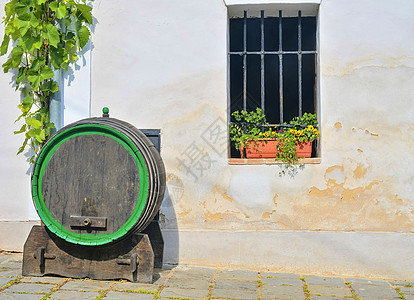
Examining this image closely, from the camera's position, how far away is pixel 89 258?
174 inches

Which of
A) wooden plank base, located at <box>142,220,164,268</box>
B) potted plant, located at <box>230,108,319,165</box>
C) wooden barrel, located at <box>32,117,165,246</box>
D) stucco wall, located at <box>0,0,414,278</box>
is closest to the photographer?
wooden barrel, located at <box>32,117,165,246</box>

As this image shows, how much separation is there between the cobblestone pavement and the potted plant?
4.04ft

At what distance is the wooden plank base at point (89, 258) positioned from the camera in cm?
430

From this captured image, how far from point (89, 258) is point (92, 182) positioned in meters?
0.70

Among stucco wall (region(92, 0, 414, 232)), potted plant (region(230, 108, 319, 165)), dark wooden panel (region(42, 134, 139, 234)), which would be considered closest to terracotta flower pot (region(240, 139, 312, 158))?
potted plant (region(230, 108, 319, 165))

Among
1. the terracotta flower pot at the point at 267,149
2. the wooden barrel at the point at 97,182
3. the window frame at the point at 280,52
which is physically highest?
the window frame at the point at 280,52

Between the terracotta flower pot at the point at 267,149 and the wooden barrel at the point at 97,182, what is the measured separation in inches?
46.5

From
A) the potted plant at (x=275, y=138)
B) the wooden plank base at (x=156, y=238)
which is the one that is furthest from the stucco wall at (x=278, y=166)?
the wooden plank base at (x=156, y=238)

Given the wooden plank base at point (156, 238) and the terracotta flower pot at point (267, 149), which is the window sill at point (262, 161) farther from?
the wooden plank base at point (156, 238)

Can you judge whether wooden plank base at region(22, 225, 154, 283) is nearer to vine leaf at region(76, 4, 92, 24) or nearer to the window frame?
the window frame

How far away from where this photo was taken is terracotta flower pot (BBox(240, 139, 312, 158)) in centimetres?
514

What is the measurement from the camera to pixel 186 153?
17.1ft

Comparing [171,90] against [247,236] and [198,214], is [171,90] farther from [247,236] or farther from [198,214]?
[247,236]

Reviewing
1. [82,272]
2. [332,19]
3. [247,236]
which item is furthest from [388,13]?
[82,272]
